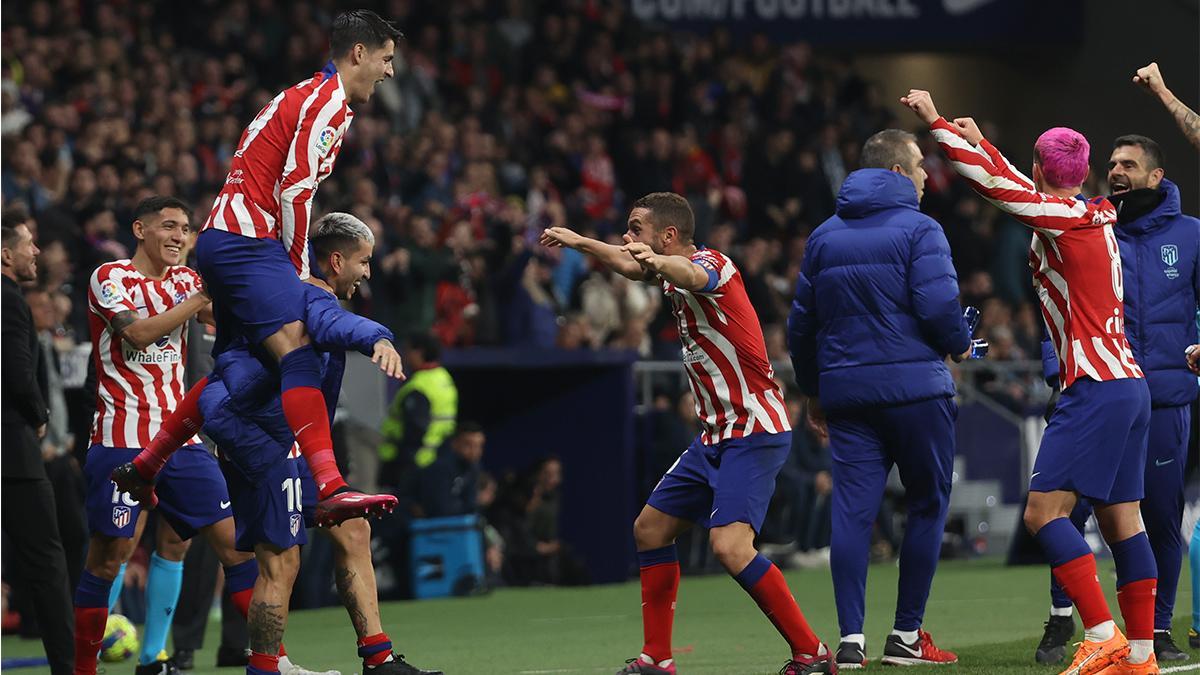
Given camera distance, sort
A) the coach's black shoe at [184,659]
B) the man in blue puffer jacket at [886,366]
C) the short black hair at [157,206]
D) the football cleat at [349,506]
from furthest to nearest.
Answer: the coach's black shoe at [184,659] → the short black hair at [157,206] → the man in blue puffer jacket at [886,366] → the football cleat at [349,506]

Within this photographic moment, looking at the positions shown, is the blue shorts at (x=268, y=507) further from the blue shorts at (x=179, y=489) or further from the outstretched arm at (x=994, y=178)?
the outstretched arm at (x=994, y=178)

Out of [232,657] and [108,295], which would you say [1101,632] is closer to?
[108,295]

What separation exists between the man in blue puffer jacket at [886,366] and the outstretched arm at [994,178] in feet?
2.66

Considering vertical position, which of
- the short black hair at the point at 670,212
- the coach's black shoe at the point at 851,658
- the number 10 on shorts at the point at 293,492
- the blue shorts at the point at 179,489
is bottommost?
the coach's black shoe at the point at 851,658

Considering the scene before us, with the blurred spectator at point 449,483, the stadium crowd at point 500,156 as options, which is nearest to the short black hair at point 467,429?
the blurred spectator at point 449,483

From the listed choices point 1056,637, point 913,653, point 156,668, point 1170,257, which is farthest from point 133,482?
point 1170,257

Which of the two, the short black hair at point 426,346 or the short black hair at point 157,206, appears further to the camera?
the short black hair at point 426,346

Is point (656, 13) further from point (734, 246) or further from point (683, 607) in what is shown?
point (683, 607)

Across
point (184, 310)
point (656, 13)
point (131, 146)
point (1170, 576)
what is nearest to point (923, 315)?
point (1170, 576)

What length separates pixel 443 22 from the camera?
2286cm

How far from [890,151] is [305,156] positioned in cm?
278

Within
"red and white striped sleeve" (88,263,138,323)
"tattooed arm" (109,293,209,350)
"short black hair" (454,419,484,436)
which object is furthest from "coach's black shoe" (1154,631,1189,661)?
"short black hair" (454,419,484,436)

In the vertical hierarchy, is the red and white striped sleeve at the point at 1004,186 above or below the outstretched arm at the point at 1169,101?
below

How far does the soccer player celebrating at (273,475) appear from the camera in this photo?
23.2 ft
